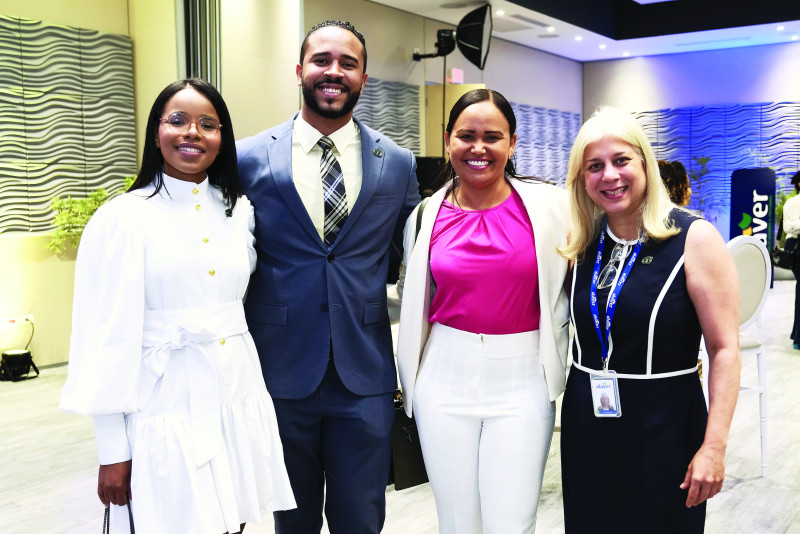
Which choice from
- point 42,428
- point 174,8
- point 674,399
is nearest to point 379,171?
point 674,399

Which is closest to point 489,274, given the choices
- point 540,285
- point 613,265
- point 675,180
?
point 540,285

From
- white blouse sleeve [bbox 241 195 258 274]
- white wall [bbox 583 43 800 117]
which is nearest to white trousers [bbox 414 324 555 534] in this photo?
white blouse sleeve [bbox 241 195 258 274]

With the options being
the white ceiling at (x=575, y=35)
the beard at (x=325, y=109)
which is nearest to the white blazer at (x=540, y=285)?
the beard at (x=325, y=109)

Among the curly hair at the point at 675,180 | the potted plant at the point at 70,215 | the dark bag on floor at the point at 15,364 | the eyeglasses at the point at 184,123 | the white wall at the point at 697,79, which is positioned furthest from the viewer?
the white wall at the point at 697,79

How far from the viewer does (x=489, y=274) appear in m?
2.15

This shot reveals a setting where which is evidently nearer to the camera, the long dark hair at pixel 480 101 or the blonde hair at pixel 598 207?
the blonde hair at pixel 598 207

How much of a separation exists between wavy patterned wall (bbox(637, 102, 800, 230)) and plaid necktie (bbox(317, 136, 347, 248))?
42.3ft

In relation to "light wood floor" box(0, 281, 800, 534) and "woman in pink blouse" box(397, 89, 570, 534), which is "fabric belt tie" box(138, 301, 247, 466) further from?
"light wood floor" box(0, 281, 800, 534)

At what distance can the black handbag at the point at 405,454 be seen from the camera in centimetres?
244

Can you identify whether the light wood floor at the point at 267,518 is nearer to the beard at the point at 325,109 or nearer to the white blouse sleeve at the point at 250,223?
the white blouse sleeve at the point at 250,223

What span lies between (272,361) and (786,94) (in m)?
13.6

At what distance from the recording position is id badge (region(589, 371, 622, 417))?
1.97 m

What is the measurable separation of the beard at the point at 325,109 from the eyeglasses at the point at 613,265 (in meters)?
0.85

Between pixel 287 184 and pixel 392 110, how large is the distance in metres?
7.83
